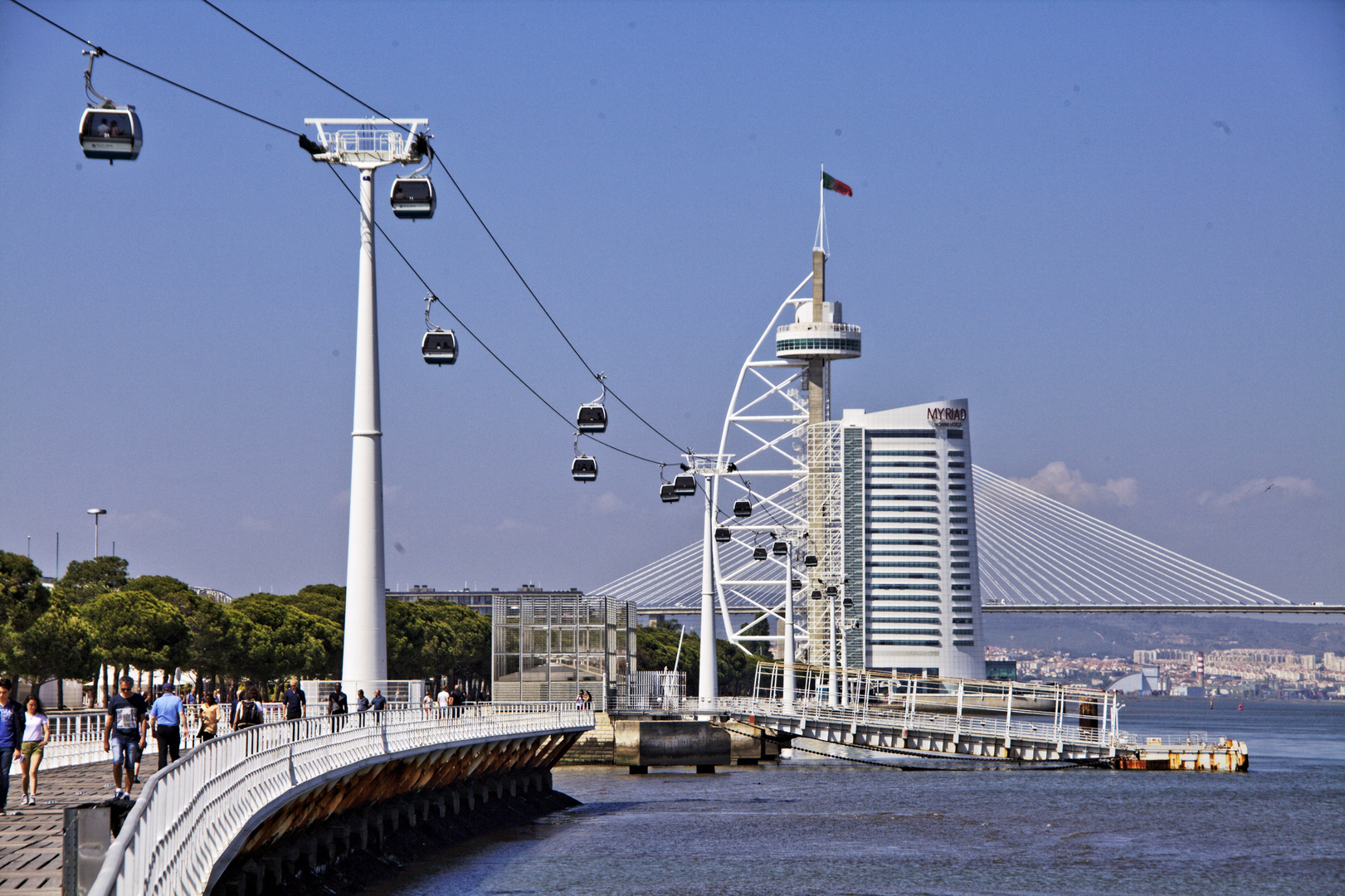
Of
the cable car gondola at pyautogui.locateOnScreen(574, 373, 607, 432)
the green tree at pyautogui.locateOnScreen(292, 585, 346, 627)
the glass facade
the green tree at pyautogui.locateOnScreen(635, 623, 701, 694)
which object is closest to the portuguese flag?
the green tree at pyautogui.locateOnScreen(635, 623, 701, 694)

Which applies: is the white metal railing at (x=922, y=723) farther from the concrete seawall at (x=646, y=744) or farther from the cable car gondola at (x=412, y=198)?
the cable car gondola at (x=412, y=198)

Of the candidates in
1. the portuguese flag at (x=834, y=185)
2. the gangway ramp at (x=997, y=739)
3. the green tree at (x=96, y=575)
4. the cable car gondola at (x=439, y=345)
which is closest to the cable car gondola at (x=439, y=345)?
the cable car gondola at (x=439, y=345)

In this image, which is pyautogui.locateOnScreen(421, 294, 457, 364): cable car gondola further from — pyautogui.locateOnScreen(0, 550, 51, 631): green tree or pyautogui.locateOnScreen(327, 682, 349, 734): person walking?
pyautogui.locateOnScreen(0, 550, 51, 631): green tree

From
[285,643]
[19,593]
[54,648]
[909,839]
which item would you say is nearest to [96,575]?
[285,643]

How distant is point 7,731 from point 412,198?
42.0ft

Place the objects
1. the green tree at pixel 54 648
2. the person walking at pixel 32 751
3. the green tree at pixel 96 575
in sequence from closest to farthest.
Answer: the person walking at pixel 32 751 → the green tree at pixel 54 648 → the green tree at pixel 96 575

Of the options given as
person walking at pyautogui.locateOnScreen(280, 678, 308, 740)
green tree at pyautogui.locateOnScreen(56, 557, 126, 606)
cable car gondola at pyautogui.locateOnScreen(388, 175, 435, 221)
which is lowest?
person walking at pyautogui.locateOnScreen(280, 678, 308, 740)

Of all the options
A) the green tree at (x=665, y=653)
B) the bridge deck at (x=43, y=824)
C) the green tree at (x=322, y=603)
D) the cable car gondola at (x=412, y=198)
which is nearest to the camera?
the bridge deck at (x=43, y=824)

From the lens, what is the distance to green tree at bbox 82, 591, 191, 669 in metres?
79.3

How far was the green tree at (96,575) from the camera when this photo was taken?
3853 inches

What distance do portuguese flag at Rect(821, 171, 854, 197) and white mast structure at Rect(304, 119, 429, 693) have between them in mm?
147481

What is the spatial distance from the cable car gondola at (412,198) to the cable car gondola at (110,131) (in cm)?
1002

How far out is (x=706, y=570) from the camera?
94.5 meters

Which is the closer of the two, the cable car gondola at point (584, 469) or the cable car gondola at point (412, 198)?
the cable car gondola at point (412, 198)
